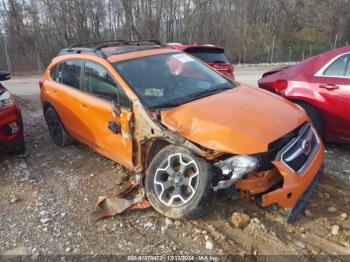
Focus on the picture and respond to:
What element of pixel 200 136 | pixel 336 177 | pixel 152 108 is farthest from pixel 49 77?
pixel 336 177

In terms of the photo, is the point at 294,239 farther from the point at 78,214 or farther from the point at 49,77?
the point at 49,77

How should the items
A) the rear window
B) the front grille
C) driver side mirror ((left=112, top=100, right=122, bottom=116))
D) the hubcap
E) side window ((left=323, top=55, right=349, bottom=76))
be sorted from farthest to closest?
the rear window < side window ((left=323, top=55, right=349, bottom=76)) < driver side mirror ((left=112, top=100, right=122, bottom=116)) < the hubcap < the front grille

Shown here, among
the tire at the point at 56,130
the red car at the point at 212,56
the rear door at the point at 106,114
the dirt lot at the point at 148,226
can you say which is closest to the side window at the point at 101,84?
the rear door at the point at 106,114

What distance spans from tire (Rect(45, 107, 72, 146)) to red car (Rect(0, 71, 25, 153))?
2.00 ft

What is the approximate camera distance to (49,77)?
6.30 metres

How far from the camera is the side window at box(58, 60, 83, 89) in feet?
17.6

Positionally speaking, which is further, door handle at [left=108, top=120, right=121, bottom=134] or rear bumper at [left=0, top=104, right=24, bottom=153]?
rear bumper at [left=0, top=104, right=24, bottom=153]

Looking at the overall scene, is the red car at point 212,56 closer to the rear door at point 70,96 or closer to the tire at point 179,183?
the rear door at point 70,96

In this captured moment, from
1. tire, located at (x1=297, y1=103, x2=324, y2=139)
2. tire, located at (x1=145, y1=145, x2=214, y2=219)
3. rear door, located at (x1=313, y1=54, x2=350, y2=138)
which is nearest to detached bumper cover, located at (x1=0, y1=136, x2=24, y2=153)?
tire, located at (x1=145, y1=145, x2=214, y2=219)

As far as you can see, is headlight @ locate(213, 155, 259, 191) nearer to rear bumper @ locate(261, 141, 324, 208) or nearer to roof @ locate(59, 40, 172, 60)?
rear bumper @ locate(261, 141, 324, 208)

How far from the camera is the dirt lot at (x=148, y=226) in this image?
11.3 ft

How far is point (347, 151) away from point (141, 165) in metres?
3.16

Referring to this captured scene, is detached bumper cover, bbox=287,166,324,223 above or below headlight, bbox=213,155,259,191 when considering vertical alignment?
below

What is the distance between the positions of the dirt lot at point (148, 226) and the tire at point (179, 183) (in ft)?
0.61
